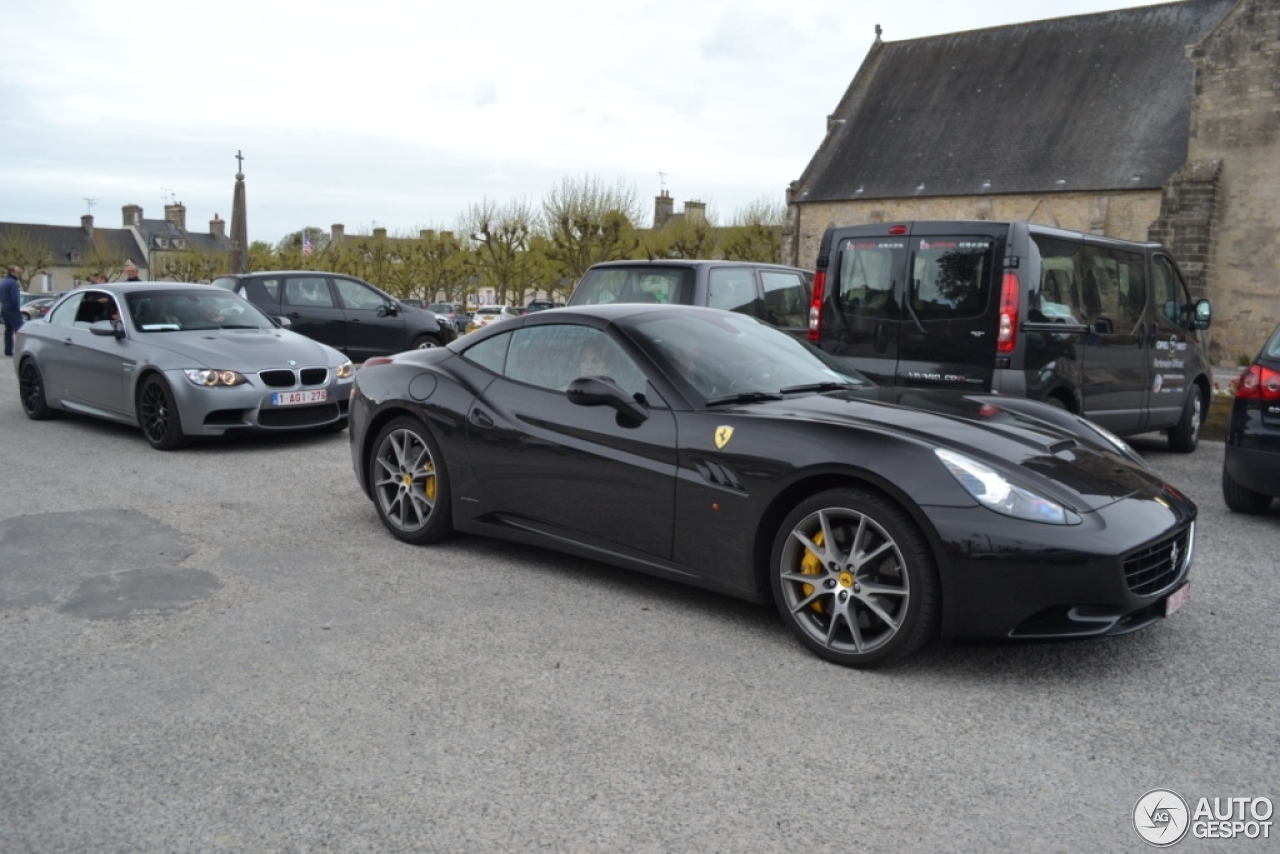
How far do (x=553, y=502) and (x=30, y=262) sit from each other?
344 ft

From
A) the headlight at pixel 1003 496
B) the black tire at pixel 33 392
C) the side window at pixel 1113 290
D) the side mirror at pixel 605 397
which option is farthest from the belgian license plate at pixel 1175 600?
the black tire at pixel 33 392

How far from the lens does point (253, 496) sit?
24.4 ft

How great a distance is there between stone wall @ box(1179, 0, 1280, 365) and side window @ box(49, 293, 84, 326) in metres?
29.0

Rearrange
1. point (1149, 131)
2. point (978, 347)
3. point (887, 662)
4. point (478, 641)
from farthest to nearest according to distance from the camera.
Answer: point (1149, 131), point (978, 347), point (478, 641), point (887, 662)

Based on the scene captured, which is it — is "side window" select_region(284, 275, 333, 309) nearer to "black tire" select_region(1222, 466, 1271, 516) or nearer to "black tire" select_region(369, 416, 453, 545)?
"black tire" select_region(369, 416, 453, 545)

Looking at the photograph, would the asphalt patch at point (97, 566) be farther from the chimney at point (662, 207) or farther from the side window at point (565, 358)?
the chimney at point (662, 207)

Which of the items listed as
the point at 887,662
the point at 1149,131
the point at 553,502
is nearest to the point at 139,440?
the point at 553,502

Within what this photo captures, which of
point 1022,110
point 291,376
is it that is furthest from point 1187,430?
point 1022,110

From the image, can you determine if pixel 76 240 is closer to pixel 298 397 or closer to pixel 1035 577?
pixel 298 397

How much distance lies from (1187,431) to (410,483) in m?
7.90

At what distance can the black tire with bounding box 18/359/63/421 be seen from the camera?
11008mm

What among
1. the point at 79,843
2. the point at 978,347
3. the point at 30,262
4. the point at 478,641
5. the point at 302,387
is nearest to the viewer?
the point at 79,843

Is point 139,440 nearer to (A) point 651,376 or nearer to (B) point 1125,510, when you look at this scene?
(A) point 651,376

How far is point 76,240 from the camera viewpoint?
109312 millimetres
